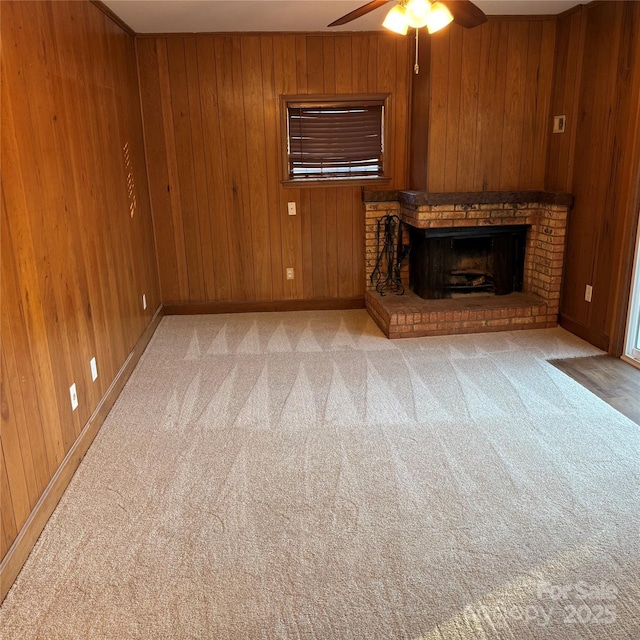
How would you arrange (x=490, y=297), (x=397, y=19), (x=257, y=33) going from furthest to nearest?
(x=490, y=297) < (x=257, y=33) < (x=397, y=19)

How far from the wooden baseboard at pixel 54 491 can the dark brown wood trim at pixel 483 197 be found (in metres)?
2.66

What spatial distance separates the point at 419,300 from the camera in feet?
16.2

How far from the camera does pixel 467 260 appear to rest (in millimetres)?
5086

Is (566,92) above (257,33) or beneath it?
beneath

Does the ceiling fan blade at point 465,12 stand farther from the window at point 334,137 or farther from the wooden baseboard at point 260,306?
the wooden baseboard at point 260,306

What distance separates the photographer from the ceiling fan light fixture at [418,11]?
8.90 feet

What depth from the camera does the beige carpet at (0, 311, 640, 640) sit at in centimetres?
186

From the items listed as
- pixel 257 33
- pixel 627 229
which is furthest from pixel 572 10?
pixel 257 33

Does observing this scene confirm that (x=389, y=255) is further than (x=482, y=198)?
Yes

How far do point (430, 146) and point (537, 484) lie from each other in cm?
306

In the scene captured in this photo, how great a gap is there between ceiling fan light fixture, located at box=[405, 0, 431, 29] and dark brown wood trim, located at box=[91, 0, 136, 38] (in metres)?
2.10

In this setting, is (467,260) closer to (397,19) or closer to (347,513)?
(397,19)

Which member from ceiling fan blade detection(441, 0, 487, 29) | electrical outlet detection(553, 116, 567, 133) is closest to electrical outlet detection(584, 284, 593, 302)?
electrical outlet detection(553, 116, 567, 133)

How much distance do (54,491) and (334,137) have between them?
3818 mm
